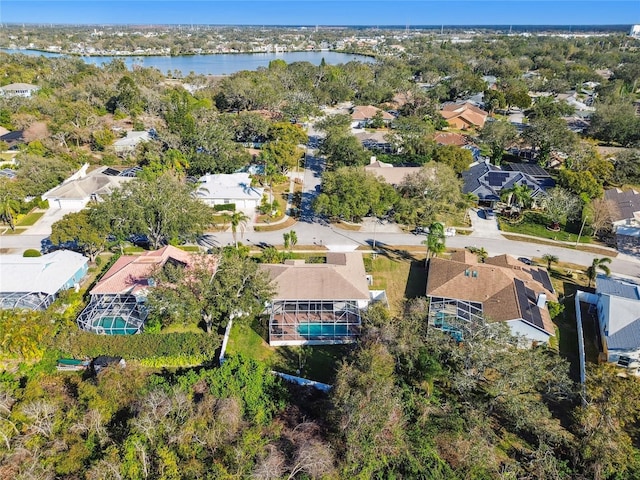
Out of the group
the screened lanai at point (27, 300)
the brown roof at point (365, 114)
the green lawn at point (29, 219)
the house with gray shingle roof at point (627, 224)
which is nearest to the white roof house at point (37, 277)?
the screened lanai at point (27, 300)

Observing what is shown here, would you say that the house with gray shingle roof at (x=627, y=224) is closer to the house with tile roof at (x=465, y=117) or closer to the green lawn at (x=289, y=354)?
the green lawn at (x=289, y=354)

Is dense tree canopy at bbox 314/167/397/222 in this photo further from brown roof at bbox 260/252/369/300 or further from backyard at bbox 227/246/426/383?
brown roof at bbox 260/252/369/300

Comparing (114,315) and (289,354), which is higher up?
(114,315)

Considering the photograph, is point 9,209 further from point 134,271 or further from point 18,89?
point 18,89

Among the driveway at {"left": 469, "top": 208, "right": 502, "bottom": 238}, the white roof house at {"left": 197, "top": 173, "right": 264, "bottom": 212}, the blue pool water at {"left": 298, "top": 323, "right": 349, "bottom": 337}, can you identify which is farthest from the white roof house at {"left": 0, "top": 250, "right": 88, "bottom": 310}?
the driveway at {"left": 469, "top": 208, "right": 502, "bottom": 238}

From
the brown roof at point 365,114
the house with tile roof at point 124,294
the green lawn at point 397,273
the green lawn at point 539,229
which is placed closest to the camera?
the house with tile roof at point 124,294

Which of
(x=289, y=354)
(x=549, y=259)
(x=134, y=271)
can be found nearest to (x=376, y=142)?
(x=549, y=259)
